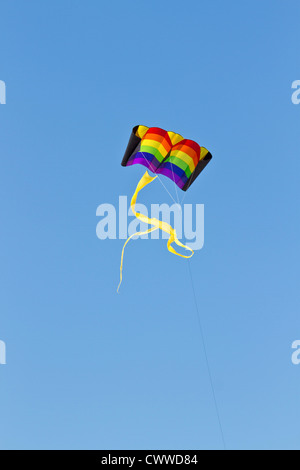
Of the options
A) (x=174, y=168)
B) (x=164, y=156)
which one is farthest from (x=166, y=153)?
(x=174, y=168)

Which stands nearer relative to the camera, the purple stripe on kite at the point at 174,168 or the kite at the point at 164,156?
the kite at the point at 164,156

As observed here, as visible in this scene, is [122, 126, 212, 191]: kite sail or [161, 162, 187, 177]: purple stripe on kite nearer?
[122, 126, 212, 191]: kite sail

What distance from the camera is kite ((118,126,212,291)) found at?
50.6 feet

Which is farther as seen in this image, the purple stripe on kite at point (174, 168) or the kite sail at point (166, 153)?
the purple stripe on kite at point (174, 168)

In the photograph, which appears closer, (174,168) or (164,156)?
(164,156)

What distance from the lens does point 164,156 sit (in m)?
15.8

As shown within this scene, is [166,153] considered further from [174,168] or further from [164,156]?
[174,168]

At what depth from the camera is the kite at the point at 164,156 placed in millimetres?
15430

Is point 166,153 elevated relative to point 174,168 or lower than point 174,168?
elevated
